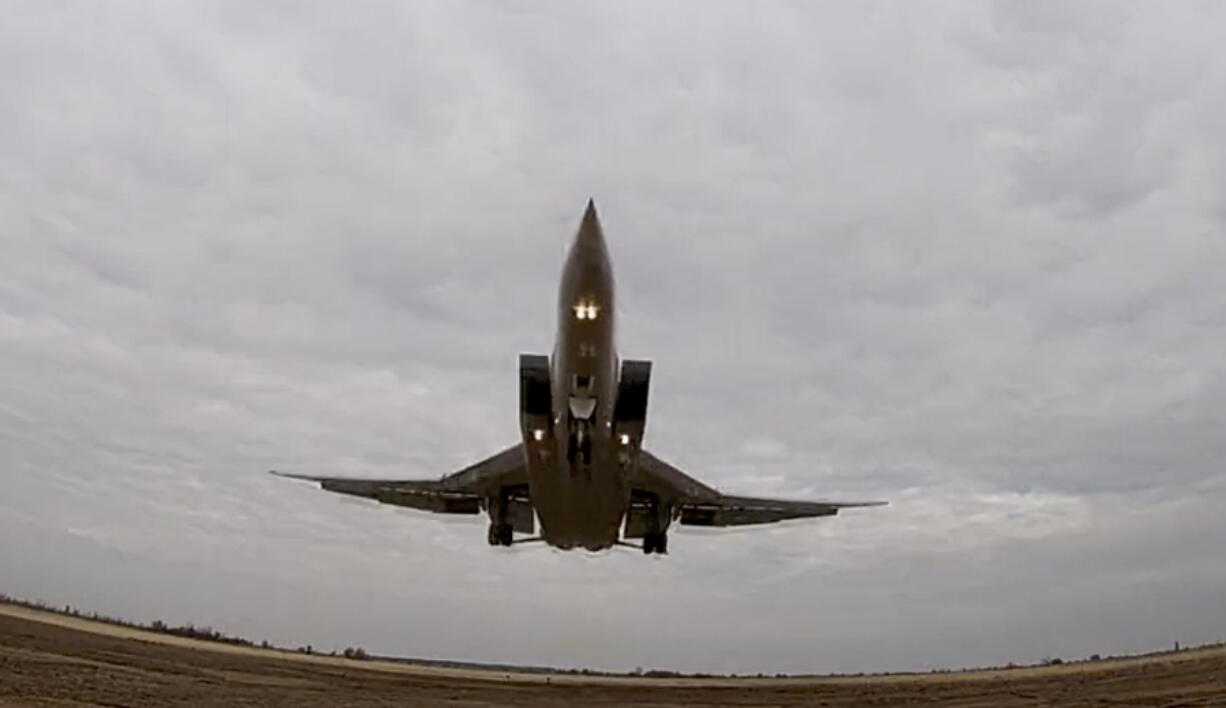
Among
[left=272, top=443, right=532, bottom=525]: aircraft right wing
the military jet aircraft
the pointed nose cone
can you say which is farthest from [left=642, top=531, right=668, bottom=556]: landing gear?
the pointed nose cone

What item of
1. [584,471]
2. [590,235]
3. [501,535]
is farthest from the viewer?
[501,535]

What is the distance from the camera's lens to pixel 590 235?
91.0ft

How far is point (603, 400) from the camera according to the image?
3012 cm

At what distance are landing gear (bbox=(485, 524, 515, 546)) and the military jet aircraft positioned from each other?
0.06m

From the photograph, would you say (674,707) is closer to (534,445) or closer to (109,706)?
(534,445)

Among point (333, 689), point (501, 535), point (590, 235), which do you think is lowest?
point (333, 689)

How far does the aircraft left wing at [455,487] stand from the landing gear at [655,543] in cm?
585

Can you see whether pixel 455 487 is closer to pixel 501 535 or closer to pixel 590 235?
pixel 501 535

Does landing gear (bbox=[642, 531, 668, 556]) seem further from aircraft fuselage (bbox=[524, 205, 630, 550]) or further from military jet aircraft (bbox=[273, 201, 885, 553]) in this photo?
aircraft fuselage (bbox=[524, 205, 630, 550])

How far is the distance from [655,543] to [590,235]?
65.5 ft

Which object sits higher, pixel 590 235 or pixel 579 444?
pixel 590 235

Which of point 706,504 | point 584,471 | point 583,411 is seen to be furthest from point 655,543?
point 583,411

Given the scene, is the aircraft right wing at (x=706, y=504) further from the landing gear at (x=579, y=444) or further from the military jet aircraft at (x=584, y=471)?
the landing gear at (x=579, y=444)

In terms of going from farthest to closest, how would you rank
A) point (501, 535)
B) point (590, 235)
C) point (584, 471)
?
point (501, 535) < point (584, 471) < point (590, 235)
